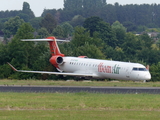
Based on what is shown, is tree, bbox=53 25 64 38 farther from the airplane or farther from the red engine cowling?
the red engine cowling

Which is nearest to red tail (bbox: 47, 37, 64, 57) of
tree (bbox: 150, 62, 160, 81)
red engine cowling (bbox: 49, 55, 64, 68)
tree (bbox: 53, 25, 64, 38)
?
red engine cowling (bbox: 49, 55, 64, 68)

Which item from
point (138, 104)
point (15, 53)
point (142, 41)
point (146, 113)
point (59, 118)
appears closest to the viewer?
point (59, 118)

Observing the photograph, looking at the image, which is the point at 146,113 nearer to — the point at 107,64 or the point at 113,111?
the point at 113,111

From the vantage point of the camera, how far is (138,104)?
80.8 feet

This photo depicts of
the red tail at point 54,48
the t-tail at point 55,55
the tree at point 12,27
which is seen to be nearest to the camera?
the t-tail at point 55,55

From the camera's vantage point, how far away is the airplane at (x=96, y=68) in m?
45.9

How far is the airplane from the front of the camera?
151 feet

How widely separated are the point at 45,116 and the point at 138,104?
585cm

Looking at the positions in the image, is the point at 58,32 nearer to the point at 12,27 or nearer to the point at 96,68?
the point at 12,27

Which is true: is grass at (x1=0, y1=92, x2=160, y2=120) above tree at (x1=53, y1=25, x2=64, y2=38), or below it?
above

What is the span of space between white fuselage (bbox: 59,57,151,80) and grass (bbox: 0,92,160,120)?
17.3 metres

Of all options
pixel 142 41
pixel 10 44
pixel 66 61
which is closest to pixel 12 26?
pixel 142 41

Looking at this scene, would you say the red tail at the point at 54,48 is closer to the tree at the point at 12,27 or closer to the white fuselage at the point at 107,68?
the white fuselage at the point at 107,68

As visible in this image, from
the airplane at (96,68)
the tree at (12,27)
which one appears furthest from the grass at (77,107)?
the tree at (12,27)
